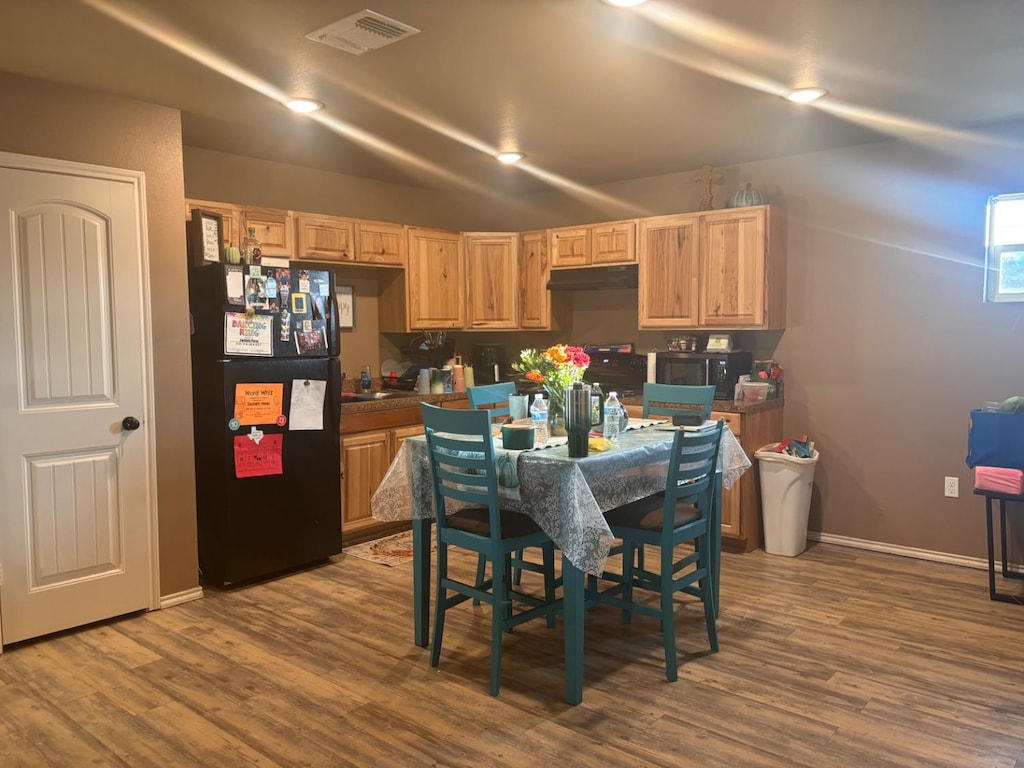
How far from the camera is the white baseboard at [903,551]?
421cm

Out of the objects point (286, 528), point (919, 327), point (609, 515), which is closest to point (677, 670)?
point (609, 515)

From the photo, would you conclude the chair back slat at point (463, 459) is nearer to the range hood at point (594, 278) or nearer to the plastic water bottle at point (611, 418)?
the plastic water bottle at point (611, 418)

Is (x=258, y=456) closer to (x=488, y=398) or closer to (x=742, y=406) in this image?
(x=488, y=398)

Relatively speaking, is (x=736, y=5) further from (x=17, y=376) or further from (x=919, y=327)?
(x=17, y=376)

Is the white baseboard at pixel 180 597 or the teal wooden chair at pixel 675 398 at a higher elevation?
the teal wooden chair at pixel 675 398

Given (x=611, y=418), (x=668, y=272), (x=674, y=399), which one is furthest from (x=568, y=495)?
(x=668, y=272)

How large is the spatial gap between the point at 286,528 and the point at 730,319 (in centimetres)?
290

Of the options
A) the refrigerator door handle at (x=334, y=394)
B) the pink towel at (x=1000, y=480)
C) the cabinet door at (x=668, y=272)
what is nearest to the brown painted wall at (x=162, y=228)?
the refrigerator door handle at (x=334, y=394)

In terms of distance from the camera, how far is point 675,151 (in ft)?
15.0

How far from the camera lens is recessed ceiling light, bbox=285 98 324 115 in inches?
138

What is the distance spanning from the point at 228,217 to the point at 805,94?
312 cm

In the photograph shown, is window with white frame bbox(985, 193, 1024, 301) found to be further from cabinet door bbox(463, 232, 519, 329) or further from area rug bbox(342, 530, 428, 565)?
area rug bbox(342, 530, 428, 565)

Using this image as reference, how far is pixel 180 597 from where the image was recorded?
3.71 m

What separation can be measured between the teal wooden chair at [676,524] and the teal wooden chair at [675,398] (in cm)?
59
